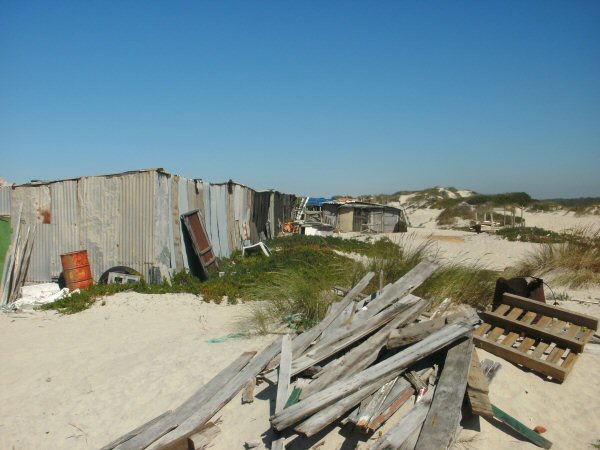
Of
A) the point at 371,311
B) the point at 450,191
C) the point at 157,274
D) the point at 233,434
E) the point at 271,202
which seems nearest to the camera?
the point at 233,434

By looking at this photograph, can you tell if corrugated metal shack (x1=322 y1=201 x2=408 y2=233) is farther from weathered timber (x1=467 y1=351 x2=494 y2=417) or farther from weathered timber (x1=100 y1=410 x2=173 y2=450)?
weathered timber (x1=100 y1=410 x2=173 y2=450)

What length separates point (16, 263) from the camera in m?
9.28

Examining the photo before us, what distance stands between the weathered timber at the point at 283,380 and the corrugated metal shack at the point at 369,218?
22.6 metres

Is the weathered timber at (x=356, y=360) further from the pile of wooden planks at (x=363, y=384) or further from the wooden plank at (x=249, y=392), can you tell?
the wooden plank at (x=249, y=392)

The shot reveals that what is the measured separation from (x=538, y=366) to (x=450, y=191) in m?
55.9

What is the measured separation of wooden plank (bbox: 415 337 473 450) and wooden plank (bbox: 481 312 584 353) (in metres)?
1.64

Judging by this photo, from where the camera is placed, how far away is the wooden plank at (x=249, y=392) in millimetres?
3975

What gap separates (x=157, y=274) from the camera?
351 inches

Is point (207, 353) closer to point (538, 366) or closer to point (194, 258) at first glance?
point (538, 366)

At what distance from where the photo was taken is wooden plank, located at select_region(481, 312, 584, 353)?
15.2ft

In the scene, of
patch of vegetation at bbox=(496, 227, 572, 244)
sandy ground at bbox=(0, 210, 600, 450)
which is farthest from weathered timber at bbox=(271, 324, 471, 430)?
patch of vegetation at bbox=(496, 227, 572, 244)

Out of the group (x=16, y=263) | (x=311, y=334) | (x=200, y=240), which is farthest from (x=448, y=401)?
(x=16, y=263)

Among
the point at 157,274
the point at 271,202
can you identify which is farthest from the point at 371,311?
the point at 271,202

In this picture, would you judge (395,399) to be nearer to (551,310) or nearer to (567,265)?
(551,310)
